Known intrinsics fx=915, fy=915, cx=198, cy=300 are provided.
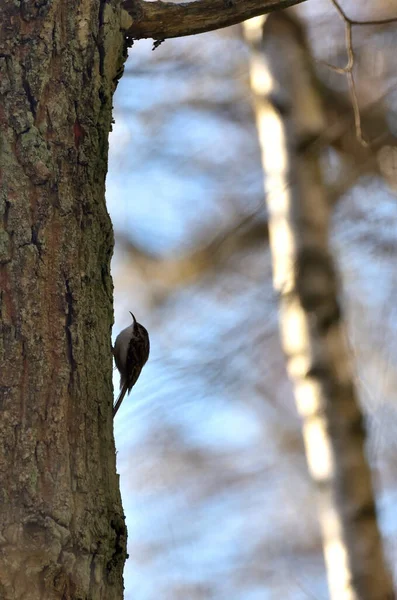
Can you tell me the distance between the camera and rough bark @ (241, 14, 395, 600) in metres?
2.68

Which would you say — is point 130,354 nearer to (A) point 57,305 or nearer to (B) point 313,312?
(B) point 313,312

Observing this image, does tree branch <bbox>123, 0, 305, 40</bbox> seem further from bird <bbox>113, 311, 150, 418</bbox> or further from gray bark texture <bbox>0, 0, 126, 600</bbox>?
bird <bbox>113, 311, 150, 418</bbox>

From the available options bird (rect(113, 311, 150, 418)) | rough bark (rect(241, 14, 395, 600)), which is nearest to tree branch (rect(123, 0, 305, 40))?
bird (rect(113, 311, 150, 418))

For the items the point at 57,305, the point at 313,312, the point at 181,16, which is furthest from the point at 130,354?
the point at 57,305

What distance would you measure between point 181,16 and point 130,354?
1.36 meters

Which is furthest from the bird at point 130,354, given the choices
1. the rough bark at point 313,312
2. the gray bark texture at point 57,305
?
the gray bark texture at point 57,305

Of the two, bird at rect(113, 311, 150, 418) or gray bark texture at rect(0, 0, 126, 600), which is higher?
bird at rect(113, 311, 150, 418)

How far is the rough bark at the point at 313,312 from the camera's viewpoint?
2.68 meters

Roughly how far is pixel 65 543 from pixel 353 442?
5.49 ft

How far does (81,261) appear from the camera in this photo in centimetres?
144

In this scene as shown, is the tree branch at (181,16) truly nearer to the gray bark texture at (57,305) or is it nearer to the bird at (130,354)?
the gray bark texture at (57,305)

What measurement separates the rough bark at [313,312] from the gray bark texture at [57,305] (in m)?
1.46

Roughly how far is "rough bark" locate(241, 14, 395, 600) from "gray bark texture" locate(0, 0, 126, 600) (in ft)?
4.80

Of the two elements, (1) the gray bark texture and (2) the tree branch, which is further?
(2) the tree branch
